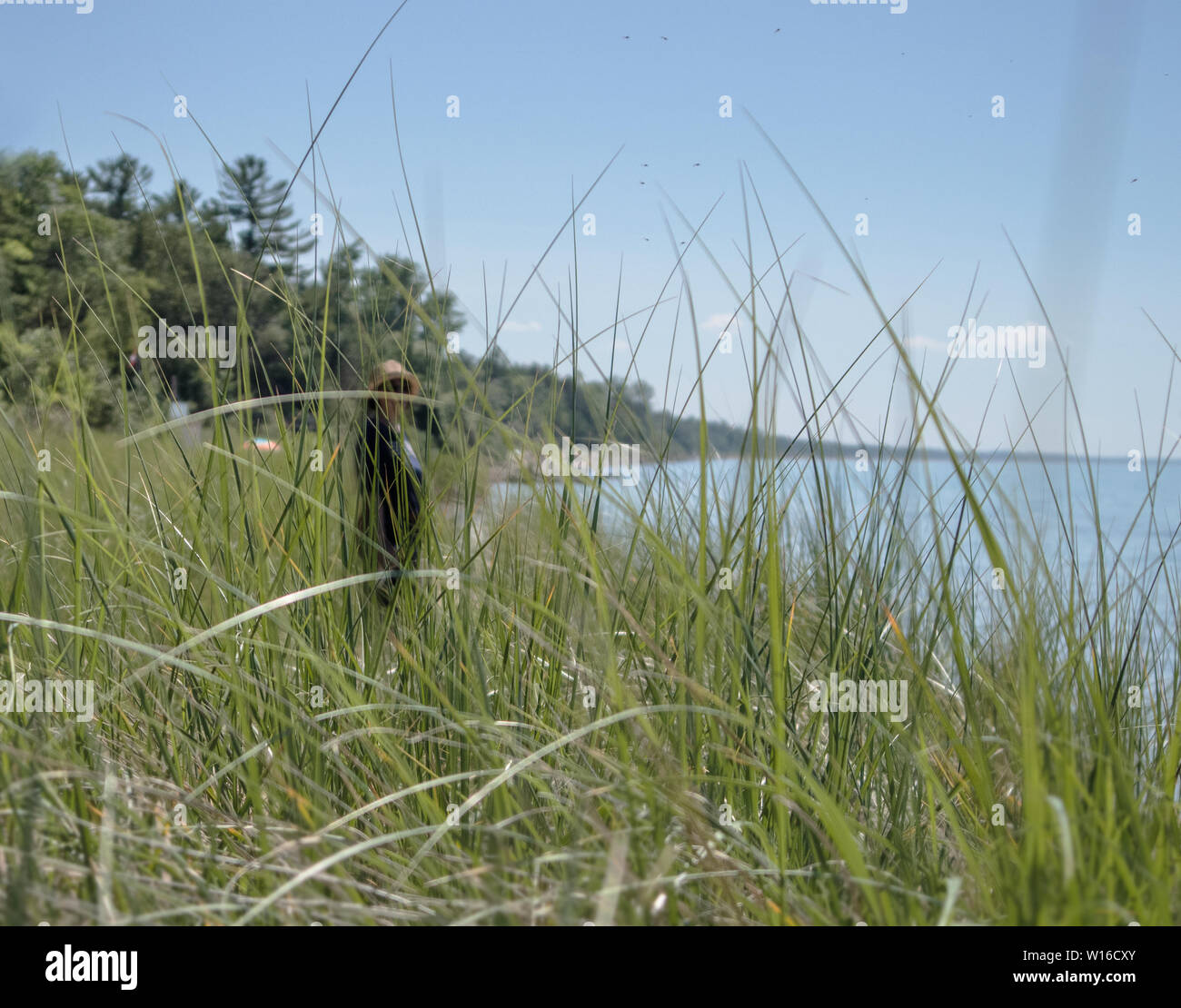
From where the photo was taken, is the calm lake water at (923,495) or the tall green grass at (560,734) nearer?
the tall green grass at (560,734)

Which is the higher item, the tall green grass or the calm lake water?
the calm lake water

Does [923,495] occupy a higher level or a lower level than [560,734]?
higher

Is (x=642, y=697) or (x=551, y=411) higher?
(x=551, y=411)

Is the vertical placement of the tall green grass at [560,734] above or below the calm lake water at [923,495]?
below

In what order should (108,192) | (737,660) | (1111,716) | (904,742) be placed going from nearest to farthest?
(737,660) → (904,742) → (1111,716) → (108,192)

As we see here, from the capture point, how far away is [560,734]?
4.49ft

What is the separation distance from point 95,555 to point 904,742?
1.84 metres

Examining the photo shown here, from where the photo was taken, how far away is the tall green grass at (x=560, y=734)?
0.94 meters

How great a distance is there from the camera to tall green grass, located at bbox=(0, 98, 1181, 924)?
3.09ft

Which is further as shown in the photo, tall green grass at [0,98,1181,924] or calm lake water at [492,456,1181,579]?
calm lake water at [492,456,1181,579]
